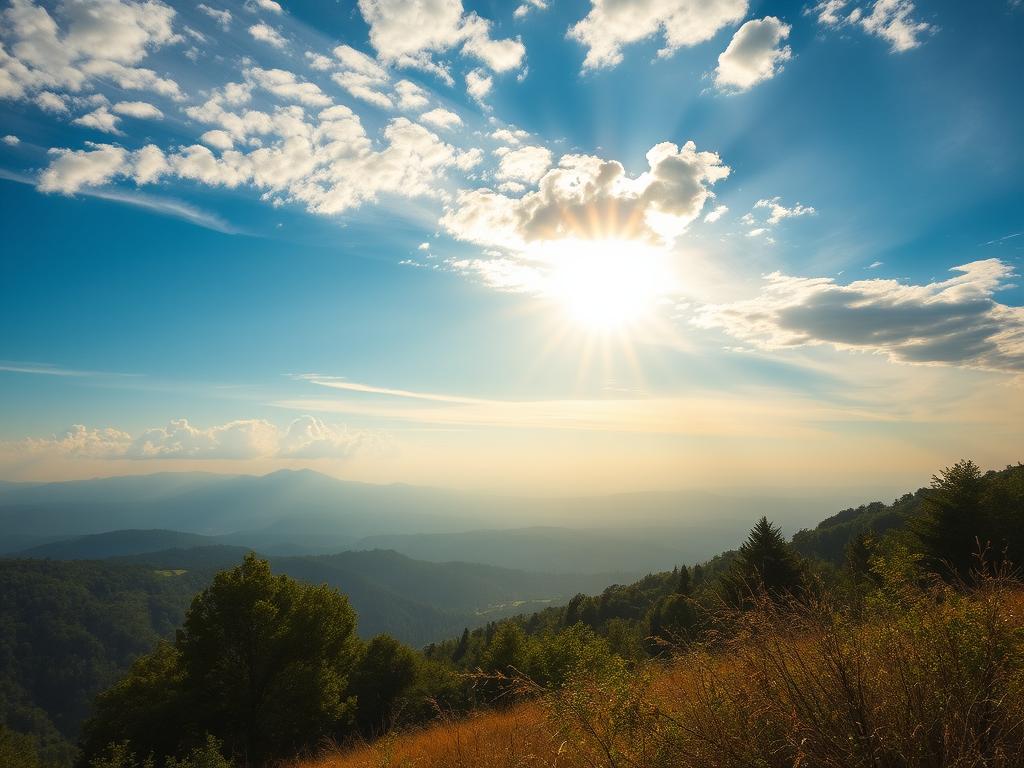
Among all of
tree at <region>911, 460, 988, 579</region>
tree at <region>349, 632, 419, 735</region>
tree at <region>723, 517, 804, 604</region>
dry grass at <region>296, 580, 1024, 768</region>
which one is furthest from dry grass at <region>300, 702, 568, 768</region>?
tree at <region>349, 632, 419, 735</region>

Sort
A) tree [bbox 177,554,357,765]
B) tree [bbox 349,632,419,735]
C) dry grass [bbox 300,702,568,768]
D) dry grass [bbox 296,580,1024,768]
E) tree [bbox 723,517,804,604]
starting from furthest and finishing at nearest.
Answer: tree [bbox 349,632,419,735], tree [bbox 723,517,804,604], tree [bbox 177,554,357,765], dry grass [bbox 300,702,568,768], dry grass [bbox 296,580,1024,768]

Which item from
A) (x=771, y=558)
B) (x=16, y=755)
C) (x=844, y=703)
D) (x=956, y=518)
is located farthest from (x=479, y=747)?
(x=16, y=755)

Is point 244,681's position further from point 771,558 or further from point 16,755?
point 771,558

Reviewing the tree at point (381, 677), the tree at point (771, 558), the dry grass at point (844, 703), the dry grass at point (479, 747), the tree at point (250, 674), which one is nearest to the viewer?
the dry grass at point (844, 703)

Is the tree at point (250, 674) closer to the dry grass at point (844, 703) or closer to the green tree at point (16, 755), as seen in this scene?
the green tree at point (16, 755)

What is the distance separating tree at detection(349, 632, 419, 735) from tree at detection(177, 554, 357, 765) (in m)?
11.6

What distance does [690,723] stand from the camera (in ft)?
13.2

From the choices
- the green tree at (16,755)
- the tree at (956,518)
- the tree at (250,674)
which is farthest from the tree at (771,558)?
the green tree at (16,755)

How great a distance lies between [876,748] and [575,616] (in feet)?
315

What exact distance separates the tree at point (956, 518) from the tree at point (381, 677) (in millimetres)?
32302

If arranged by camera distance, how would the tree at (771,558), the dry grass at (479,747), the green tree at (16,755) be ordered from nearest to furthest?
the dry grass at (479,747)
the tree at (771,558)
the green tree at (16,755)

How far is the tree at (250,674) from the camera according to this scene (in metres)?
20.7

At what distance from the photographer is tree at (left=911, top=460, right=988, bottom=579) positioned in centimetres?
2136

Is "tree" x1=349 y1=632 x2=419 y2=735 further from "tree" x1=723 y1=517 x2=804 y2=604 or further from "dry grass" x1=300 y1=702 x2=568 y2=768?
"dry grass" x1=300 y1=702 x2=568 y2=768
